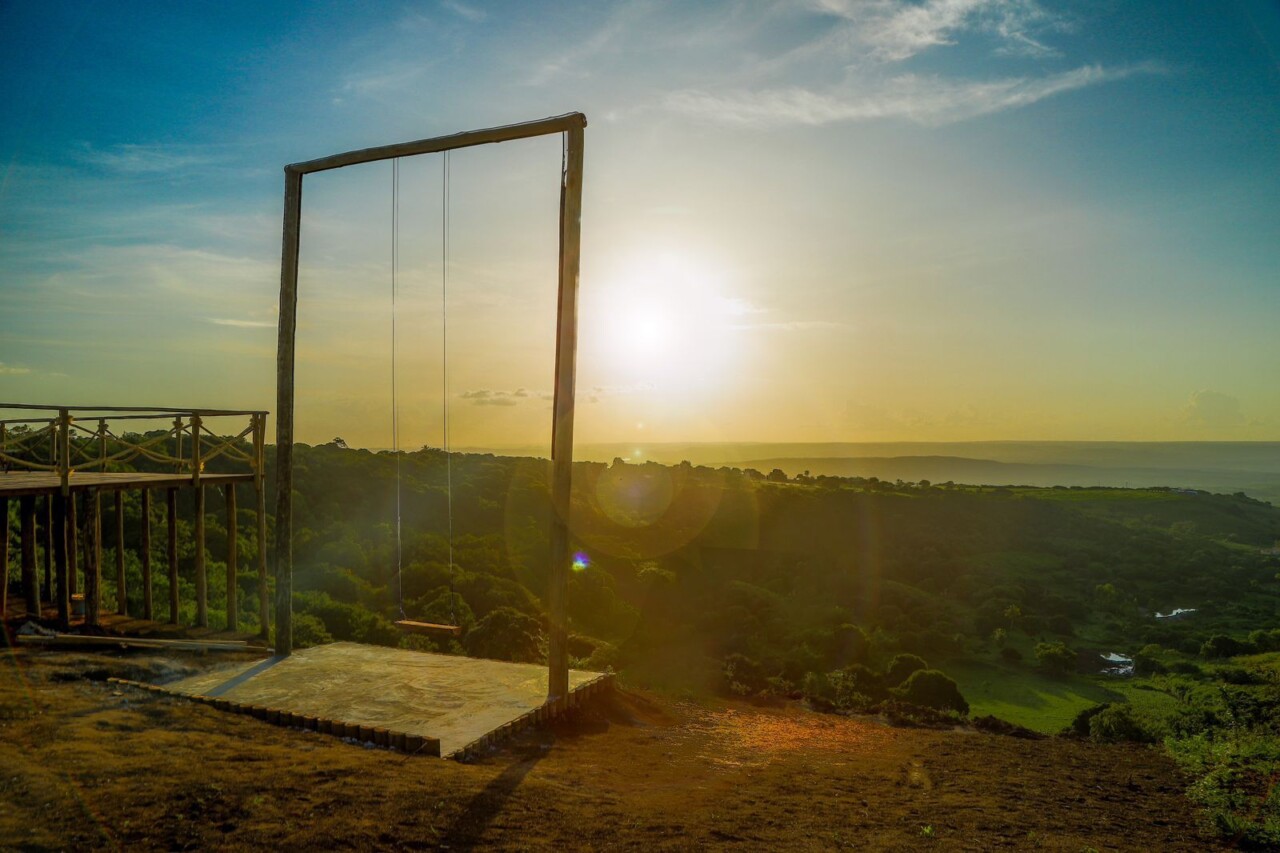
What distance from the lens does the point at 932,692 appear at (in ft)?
58.7

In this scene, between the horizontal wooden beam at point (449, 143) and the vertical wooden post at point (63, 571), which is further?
the vertical wooden post at point (63, 571)

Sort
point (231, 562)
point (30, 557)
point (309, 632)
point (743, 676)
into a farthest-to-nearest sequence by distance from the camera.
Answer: point (743, 676) < point (309, 632) < point (231, 562) < point (30, 557)

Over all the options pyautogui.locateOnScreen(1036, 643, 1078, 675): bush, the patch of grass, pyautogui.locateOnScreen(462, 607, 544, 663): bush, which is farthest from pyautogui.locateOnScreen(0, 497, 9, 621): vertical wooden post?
pyautogui.locateOnScreen(1036, 643, 1078, 675): bush

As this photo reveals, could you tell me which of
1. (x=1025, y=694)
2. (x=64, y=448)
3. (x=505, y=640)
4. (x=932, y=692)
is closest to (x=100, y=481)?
(x=64, y=448)

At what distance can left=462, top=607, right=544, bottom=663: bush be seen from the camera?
1684cm

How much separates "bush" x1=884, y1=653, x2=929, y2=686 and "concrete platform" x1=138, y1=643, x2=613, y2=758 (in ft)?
44.9

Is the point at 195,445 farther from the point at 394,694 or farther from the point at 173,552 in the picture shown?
the point at 394,694

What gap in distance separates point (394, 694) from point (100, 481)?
5.73 m

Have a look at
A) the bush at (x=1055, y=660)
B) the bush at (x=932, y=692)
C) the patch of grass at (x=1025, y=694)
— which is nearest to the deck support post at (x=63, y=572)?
the bush at (x=932, y=692)

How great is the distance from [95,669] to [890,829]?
8.80 metres

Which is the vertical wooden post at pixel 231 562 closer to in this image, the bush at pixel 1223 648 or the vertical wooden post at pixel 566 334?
the vertical wooden post at pixel 566 334

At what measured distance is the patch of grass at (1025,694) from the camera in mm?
20609

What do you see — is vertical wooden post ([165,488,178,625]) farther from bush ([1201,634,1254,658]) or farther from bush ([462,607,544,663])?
bush ([1201,634,1254,658])

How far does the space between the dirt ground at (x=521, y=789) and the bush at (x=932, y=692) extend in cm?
799
